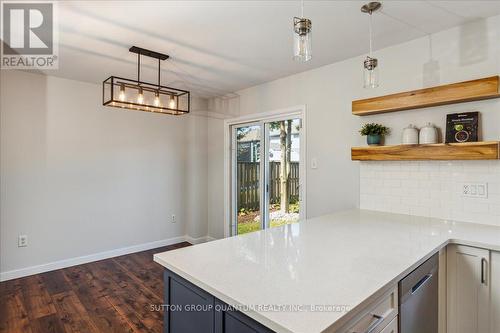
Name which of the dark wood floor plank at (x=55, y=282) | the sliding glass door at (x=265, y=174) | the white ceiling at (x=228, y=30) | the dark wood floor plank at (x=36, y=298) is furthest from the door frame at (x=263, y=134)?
the dark wood floor plank at (x=36, y=298)

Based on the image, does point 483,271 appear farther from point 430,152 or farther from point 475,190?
point 430,152

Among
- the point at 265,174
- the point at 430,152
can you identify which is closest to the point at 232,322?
the point at 430,152

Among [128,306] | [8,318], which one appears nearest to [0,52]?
[8,318]

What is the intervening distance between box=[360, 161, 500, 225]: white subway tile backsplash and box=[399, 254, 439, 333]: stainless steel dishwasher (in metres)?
0.79

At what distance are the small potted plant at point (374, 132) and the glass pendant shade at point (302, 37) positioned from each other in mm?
1454

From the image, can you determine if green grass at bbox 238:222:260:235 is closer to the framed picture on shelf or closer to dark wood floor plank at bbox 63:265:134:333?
dark wood floor plank at bbox 63:265:134:333

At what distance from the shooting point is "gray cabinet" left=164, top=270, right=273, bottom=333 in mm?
1018

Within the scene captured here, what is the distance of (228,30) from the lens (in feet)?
7.46

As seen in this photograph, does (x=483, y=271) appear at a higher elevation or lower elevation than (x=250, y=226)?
higher

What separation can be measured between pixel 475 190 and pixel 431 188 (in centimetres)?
28

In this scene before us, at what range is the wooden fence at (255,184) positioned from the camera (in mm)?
3479

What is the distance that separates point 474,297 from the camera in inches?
64.2

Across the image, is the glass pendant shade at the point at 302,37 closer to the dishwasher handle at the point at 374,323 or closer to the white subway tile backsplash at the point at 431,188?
the dishwasher handle at the point at 374,323

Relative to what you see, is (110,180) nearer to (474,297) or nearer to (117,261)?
(117,261)
